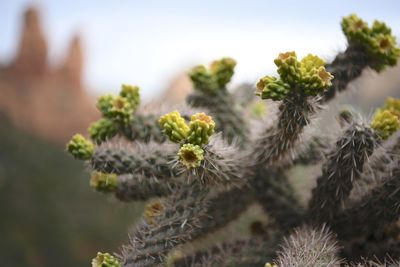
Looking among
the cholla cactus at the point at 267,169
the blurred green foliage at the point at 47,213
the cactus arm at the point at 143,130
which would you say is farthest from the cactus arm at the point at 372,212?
the blurred green foliage at the point at 47,213

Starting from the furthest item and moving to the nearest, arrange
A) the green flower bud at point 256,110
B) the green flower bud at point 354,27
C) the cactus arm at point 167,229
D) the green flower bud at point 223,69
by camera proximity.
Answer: the green flower bud at point 256,110 → the green flower bud at point 223,69 → the green flower bud at point 354,27 → the cactus arm at point 167,229

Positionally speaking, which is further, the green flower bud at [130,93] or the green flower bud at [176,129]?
the green flower bud at [130,93]

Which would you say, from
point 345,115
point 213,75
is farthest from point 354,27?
point 213,75

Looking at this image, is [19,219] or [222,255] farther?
[19,219]

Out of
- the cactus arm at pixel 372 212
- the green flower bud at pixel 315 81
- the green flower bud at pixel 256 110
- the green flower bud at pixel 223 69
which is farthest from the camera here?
the green flower bud at pixel 256 110

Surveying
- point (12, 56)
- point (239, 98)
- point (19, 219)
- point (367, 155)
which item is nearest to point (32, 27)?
point (12, 56)

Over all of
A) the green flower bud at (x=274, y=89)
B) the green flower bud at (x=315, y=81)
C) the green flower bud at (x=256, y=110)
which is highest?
the green flower bud at (x=256, y=110)

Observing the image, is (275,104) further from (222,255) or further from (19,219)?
(19,219)

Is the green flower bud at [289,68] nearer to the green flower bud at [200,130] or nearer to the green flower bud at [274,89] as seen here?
the green flower bud at [274,89]
